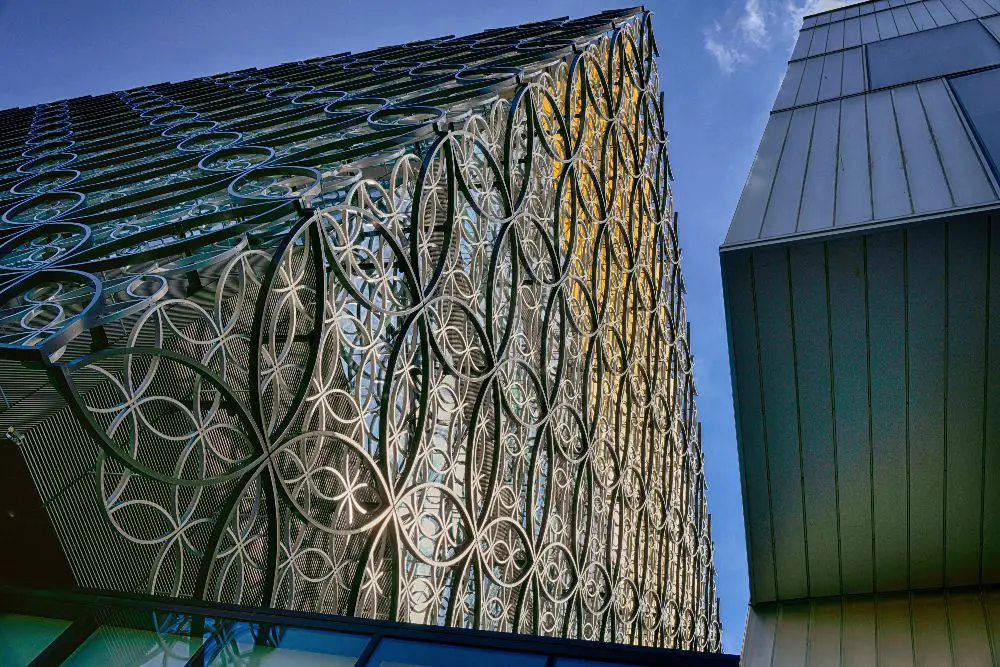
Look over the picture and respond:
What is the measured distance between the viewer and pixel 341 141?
13.8 m

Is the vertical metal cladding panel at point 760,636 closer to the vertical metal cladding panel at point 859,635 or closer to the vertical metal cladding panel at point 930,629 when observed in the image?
the vertical metal cladding panel at point 859,635

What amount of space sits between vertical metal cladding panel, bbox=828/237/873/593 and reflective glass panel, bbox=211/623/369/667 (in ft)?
24.3

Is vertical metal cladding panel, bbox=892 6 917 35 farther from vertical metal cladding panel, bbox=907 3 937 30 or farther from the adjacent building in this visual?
the adjacent building

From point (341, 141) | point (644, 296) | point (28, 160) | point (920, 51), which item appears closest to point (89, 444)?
point (341, 141)

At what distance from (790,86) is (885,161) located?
8.97 metres

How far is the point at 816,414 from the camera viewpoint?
11438mm

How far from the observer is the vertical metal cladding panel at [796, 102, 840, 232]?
10.6 meters

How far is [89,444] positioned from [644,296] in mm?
22467

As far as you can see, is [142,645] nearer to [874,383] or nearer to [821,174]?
[874,383]

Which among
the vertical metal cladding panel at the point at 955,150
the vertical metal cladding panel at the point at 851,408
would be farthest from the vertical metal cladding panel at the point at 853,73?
the vertical metal cladding panel at the point at 851,408

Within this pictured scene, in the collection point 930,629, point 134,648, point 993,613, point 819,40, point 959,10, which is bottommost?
point 134,648

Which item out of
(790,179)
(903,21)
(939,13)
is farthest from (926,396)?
(903,21)

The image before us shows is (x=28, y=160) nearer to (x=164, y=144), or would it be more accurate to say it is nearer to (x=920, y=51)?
(x=164, y=144)

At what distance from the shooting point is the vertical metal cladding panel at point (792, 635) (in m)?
12.6
